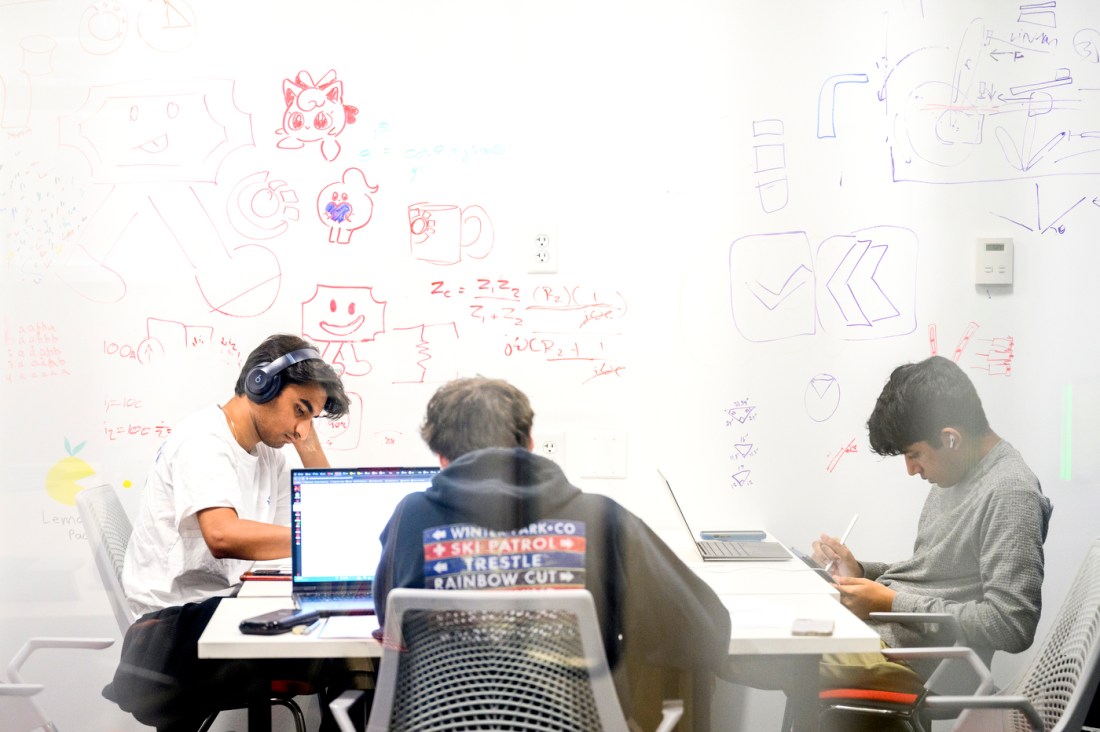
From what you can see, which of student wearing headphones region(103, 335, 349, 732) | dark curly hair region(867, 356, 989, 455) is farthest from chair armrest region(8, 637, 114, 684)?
dark curly hair region(867, 356, 989, 455)

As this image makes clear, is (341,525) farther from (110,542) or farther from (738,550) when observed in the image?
(738,550)

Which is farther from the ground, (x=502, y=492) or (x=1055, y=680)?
(x=502, y=492)

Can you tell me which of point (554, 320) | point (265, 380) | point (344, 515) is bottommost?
point (344, 515)

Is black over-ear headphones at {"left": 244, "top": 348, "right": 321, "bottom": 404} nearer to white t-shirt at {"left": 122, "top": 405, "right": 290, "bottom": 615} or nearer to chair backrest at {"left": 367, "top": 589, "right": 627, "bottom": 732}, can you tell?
white t-shirt at {"left": 122, "top": 405, "right": 290, "bottom": 615}

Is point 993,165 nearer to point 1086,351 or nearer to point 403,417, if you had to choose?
point 1086,351

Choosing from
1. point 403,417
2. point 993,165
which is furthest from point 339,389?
point 993,165

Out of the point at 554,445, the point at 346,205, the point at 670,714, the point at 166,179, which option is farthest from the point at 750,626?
the point at 166,179

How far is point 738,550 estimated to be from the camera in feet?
7.58

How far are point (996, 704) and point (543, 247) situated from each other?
1411mm

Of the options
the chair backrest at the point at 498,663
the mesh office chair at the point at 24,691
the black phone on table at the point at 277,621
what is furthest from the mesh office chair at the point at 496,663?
the mesh office chair at the point at 24,691

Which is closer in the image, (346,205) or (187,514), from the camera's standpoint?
(187,514)

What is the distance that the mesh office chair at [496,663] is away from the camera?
4.54 feet

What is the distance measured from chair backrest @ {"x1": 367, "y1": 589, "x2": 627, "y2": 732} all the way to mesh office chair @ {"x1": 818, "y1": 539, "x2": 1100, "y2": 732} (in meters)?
0.86

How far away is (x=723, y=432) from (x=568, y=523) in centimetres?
97
